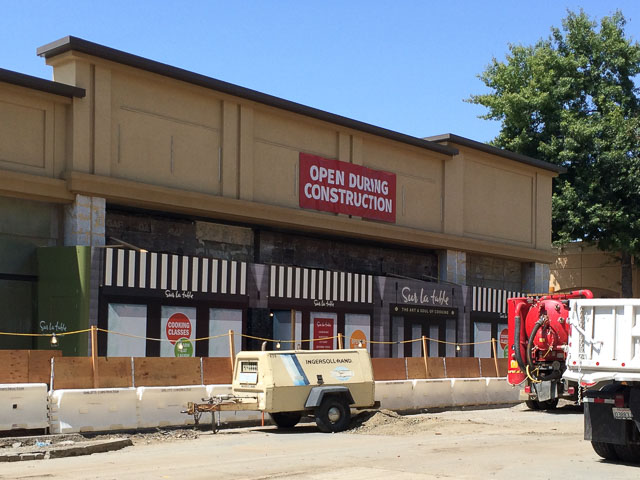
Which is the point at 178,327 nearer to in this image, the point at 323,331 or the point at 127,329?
the point at 127,329

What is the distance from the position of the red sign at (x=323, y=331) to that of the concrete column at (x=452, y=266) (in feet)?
25.4

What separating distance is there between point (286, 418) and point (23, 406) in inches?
210

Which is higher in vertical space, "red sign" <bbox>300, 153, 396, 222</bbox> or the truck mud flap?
A: "red sign" <bbox>300, 153, 396, 222</bbox>

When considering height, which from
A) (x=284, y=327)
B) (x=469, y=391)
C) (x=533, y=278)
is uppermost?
(x=533, y=278)

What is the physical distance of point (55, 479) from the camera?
1177cm

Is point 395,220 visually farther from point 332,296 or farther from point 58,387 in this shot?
point 58,387

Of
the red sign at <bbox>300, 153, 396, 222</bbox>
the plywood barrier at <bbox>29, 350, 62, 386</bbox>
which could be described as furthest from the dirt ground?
the red sign at <bbox>300, 153, 396, 222</bbox>

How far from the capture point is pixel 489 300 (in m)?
35.5

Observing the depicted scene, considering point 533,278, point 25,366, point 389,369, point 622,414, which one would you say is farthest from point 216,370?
point 533,278

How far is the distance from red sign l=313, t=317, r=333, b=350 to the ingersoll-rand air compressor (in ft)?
23.7

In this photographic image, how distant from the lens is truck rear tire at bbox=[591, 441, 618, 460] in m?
13.6

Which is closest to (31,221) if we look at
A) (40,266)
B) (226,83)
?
(40,266)

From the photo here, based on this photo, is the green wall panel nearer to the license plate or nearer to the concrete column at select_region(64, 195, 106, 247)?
the concrete column at select_region(64, 195, 106, 247)

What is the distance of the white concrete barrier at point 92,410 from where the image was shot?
1652cm
